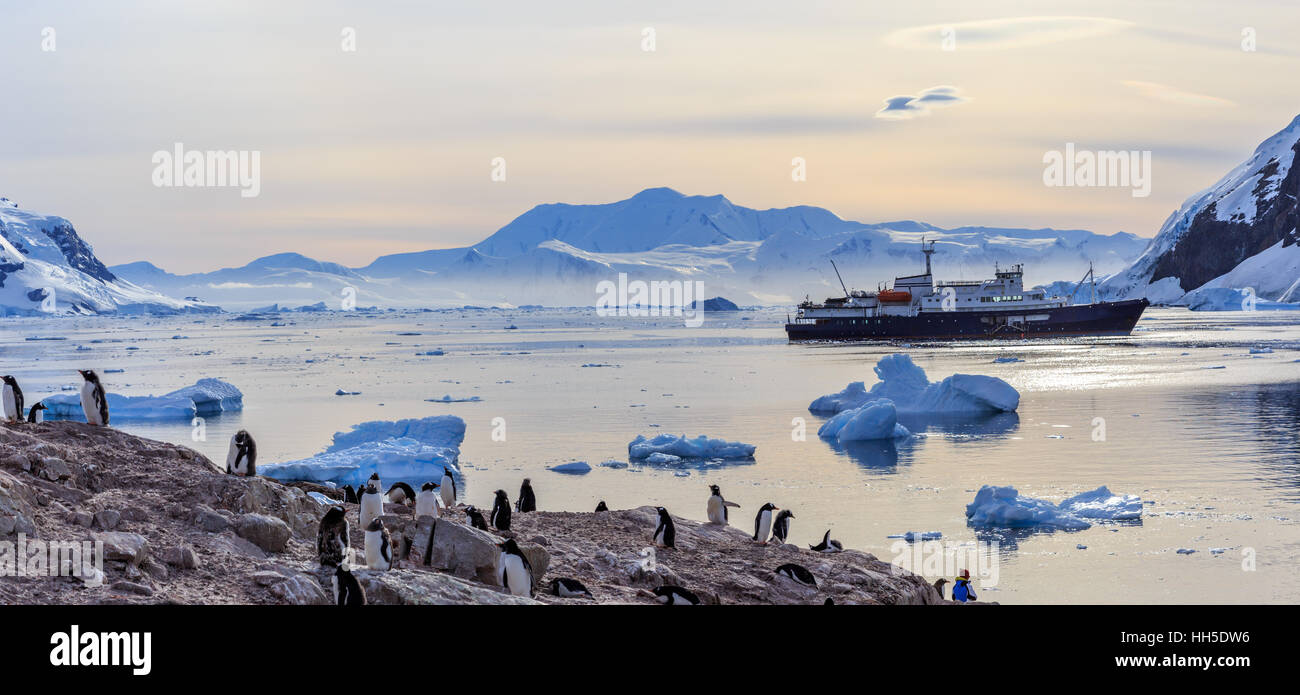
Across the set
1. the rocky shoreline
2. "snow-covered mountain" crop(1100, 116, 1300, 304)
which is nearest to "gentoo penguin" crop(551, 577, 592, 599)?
the rocky shoreline

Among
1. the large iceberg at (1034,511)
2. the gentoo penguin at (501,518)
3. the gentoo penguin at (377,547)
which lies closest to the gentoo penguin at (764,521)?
the large iceberg at (1034,511)

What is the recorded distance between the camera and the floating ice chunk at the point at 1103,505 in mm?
17484

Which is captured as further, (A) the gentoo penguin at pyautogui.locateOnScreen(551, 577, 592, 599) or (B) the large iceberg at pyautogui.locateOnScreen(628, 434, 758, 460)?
(B) the large iceberg at pyautogui.locateOnScreen(628, 434, 758, 460)

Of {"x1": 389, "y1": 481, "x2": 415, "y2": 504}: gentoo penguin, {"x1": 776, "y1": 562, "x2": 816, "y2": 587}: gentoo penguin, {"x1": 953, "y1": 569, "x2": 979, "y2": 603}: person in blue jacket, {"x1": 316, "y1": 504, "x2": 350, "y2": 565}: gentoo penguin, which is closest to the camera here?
{"x1": 316, "y1": 504, "x2": 350, "y2": 565}: gentoo penguin

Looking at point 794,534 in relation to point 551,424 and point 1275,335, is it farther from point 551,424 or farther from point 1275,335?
point 1275,335

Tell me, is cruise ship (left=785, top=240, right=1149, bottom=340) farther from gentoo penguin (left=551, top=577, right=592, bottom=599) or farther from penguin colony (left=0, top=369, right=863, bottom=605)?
gentoo penguin (left=551, top=577, right=592, bottom=599)

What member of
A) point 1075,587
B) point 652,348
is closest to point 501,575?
point 1075,587

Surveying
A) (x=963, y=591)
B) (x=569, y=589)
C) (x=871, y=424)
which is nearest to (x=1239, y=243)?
(x=871, y=424)

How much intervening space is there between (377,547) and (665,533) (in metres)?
4.10

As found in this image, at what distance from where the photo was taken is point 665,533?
11648 mm

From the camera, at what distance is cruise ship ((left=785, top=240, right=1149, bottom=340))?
81750 millimetres

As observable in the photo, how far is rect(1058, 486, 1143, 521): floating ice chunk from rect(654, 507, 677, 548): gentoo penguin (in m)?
8.91

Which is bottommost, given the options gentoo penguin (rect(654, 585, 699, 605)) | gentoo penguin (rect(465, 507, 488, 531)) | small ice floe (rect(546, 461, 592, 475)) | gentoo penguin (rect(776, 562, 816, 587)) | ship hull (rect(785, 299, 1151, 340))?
small ice floe (rect(546, 461, 592, 475))

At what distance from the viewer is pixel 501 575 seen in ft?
28.9
